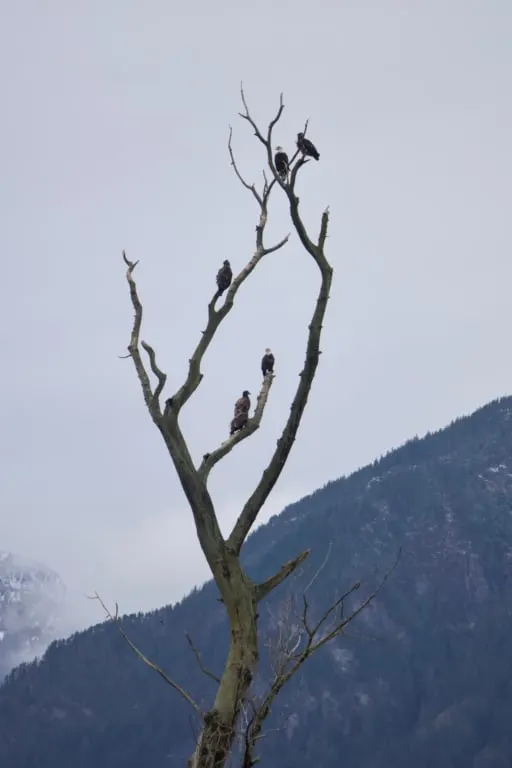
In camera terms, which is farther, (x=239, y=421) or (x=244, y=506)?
(x=239, y=421)

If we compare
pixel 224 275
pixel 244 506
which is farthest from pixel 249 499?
pixel 224 275

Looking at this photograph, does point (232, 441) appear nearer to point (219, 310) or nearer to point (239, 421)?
point (219, 310)

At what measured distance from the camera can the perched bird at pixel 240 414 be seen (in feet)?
32.0

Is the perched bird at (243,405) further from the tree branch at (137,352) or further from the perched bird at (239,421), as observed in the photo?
the tree branch at (137,352)

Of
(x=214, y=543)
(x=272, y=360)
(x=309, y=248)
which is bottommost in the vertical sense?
(x=214, y=543)

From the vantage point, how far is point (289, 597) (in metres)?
7.33

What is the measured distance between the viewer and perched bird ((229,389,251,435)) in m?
9.77

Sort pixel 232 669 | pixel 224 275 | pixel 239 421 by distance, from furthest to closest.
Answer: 1. pixel 224 275
2. pixel 239 421
3. pixel 232 669

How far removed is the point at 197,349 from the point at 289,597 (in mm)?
1922

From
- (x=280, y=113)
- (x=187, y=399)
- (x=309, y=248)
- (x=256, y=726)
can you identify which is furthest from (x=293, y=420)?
(x=280, y=113)

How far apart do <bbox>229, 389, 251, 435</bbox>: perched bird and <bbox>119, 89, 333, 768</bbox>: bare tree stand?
6.86ft

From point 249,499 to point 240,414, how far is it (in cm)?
314

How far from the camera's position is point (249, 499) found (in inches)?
269

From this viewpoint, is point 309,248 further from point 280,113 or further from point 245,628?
point 245,628
